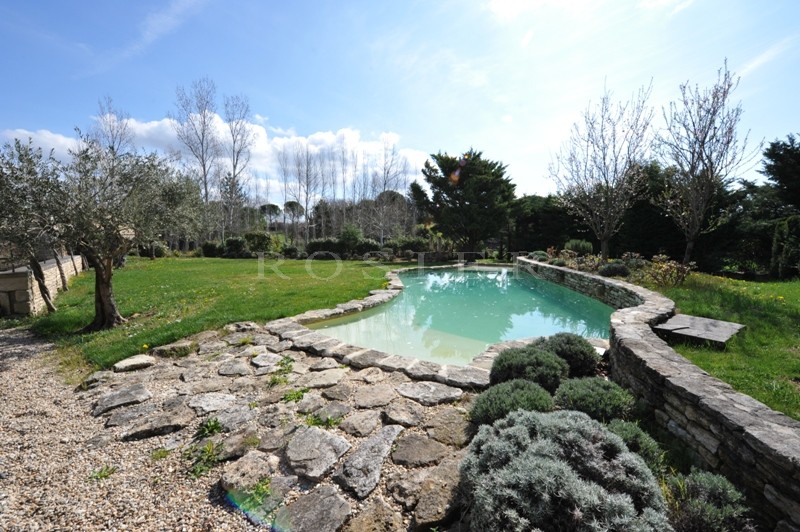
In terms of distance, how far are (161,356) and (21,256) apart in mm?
2964

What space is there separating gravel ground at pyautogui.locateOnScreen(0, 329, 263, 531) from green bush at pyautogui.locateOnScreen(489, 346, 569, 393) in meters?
2.31

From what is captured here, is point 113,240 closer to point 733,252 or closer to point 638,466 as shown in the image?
point 638,466

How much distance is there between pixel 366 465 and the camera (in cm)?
230

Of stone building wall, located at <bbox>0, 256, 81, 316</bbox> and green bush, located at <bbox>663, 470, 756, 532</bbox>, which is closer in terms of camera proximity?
green bush, located at <bbox>663, 470, 756, 532</bbox>

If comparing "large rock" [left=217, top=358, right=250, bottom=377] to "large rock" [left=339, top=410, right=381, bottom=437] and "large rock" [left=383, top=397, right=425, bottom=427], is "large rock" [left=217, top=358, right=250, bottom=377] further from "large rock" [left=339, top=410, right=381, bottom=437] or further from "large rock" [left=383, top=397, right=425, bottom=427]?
"large rock" [left=383, top=397, right=425, bottom=427]

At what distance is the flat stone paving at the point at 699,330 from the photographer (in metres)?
3.85

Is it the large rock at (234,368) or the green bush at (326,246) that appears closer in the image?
the large rock at (234,368)

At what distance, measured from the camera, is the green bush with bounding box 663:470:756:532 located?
61.1 inches

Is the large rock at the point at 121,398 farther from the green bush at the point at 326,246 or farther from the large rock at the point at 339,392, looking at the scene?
the green bush at the point at 326,246

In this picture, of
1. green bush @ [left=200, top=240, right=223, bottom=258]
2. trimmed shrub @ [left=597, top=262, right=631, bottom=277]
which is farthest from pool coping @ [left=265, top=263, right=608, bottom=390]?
green bush @ [left=200, top=240, right=223, bottom=258]

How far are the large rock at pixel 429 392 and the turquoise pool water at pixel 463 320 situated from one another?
1.44 metres

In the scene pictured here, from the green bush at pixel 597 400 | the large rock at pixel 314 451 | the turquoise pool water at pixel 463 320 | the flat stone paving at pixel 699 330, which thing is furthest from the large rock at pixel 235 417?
the flat stone paving at pixel 699 330

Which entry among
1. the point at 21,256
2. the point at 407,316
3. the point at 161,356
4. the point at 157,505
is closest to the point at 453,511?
the point at 157,505

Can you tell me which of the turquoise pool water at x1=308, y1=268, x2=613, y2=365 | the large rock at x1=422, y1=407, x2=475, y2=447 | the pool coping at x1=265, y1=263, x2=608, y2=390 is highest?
the pool coping at x1=265, y1=263, x2=608, y2=390
